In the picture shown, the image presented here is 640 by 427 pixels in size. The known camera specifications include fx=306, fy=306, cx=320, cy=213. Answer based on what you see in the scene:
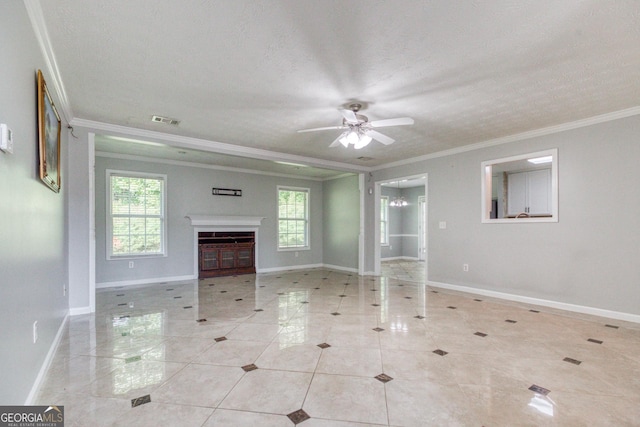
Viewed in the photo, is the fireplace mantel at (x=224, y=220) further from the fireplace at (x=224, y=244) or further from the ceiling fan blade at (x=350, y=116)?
the ceiling fan blade at (x=350, y=116)

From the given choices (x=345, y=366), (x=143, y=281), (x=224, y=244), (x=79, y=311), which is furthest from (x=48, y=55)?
(x=224, y=244)

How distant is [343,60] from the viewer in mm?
2590

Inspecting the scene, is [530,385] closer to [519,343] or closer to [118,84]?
[519,343]

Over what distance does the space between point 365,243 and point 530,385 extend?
16.7 feet

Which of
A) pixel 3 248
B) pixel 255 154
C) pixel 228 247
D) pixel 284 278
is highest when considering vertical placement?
pixel 255 154

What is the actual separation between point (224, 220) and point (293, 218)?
1.99 metres

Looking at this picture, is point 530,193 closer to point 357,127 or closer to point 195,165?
point 357,127

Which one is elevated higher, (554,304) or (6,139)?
(6,139)

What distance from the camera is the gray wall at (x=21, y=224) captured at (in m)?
1.59

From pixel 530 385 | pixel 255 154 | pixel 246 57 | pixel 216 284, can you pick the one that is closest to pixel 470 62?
pixel 246 57

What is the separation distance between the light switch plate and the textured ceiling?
1013 millimetres

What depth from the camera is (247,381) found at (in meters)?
2.34

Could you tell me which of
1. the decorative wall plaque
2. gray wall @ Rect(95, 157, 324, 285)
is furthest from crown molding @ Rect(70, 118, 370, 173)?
the decorative wall plaque

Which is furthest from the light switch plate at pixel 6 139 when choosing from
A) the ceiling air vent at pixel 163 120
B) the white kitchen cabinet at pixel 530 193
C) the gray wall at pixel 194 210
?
the white kitchen cabinet at pixel 530 193
